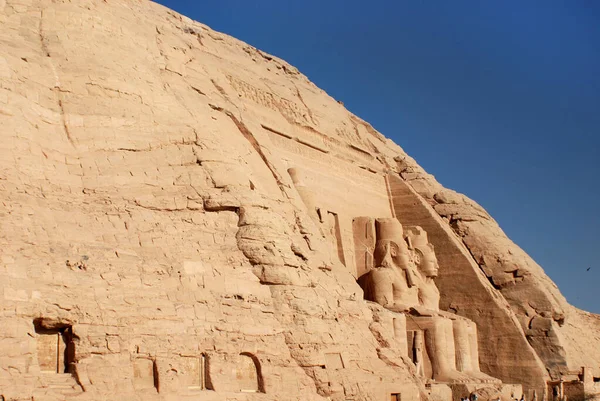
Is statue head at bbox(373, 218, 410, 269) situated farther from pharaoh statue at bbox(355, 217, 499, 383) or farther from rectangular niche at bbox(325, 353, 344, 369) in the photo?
rectangular niche at bbox(325, 353, 344, 369)

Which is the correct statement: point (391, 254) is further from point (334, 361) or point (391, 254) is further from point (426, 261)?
point (334, 361)

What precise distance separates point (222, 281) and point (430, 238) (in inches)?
482

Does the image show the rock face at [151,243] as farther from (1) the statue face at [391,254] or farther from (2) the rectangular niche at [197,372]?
(1) the statue face at [391,254]

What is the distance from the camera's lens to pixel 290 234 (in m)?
14.3

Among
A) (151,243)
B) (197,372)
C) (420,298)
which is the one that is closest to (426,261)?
(420,298)

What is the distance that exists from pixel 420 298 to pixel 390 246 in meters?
1.48

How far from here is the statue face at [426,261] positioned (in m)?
22.5

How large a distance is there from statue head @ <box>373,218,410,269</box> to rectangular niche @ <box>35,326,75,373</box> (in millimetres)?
11408

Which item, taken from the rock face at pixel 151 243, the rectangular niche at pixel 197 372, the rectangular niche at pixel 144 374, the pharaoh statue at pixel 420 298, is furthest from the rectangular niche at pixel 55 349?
the pharaoh statue at pixel 420 298

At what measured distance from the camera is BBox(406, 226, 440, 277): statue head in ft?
73.7

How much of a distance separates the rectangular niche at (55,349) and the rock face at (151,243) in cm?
2

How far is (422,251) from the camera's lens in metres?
22.7

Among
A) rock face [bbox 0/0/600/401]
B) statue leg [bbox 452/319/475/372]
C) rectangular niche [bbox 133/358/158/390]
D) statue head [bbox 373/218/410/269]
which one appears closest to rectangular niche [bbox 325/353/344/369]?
rock face [bbox 0/0/600/401]

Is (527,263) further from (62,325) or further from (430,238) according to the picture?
(62,325)
